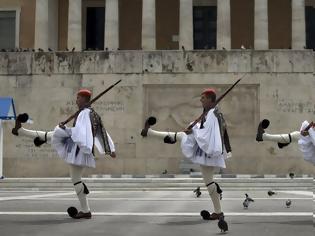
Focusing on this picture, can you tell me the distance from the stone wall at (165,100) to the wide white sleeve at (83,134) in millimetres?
17383

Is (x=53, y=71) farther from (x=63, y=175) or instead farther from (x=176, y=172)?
(x=176, y=172)

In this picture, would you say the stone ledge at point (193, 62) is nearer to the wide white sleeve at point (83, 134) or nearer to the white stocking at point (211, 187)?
the wide white sleeve at point (83, 134)

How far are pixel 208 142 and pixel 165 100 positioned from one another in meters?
18.4

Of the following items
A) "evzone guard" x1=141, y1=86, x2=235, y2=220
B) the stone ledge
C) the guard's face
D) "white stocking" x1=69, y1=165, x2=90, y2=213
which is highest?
the stone ledge

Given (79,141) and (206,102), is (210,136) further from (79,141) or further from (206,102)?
(79,141)

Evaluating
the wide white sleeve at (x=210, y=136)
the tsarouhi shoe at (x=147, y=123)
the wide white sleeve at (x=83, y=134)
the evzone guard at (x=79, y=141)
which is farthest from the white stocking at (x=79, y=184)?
the wide white sleeve at (x=210, y=136)

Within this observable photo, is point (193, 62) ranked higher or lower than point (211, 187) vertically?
higher

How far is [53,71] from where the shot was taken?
28.4 meters

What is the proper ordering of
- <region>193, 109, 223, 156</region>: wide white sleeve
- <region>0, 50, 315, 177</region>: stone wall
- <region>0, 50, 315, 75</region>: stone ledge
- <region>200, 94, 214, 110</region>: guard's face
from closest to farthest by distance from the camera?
<region>193, 109, 223, 156</region>: wide white sleeve < <region>200, 94, 214, 110</region>: guard's face < <region>0, 50, 315, 177</region>: stone wall < <region>0, 50, 315, 75</region>: stone ledge

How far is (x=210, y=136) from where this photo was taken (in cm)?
905

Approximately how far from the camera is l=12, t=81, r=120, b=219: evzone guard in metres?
9.54

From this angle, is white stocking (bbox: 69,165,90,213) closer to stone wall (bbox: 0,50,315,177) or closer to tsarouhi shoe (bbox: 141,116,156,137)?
tsarouhi shoe (bbox: 141,116,156,137)

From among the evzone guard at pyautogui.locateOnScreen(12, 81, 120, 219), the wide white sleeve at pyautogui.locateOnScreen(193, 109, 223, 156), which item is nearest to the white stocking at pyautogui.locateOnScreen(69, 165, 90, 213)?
the evzone guard at pyautogui.locateOnScreen(12, 81, 120, 219)

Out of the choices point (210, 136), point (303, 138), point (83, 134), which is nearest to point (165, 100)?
point (83, 134)
